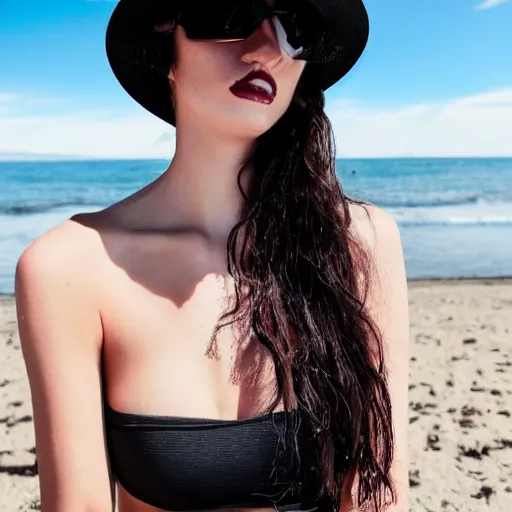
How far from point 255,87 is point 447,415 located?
4055mm

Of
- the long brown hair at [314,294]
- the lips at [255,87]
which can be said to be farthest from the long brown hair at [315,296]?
the lips at [255,87]

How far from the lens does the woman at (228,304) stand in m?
1.37

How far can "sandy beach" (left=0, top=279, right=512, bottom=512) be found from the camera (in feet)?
12.6

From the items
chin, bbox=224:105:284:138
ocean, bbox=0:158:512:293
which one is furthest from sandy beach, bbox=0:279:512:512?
chin, bbox=224:105:284:138

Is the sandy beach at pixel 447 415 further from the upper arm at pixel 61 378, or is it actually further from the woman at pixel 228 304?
the upper arm at pixel 61 378

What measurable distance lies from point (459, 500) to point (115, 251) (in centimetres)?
306

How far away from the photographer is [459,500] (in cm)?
379

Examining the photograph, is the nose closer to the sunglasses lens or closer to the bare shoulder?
the sunglasses lens

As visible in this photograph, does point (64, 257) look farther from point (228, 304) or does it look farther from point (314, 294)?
point (314, 294)

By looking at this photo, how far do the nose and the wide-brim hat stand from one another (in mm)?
104

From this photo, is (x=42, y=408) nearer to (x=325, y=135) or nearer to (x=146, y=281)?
(x=146, y=281)

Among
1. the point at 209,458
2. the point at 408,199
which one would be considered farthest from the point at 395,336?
the point at 408,199

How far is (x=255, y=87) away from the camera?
142cm

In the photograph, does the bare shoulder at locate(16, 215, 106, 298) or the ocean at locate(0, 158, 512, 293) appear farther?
A: the ocean at locate(0, 158, 512, 293)
